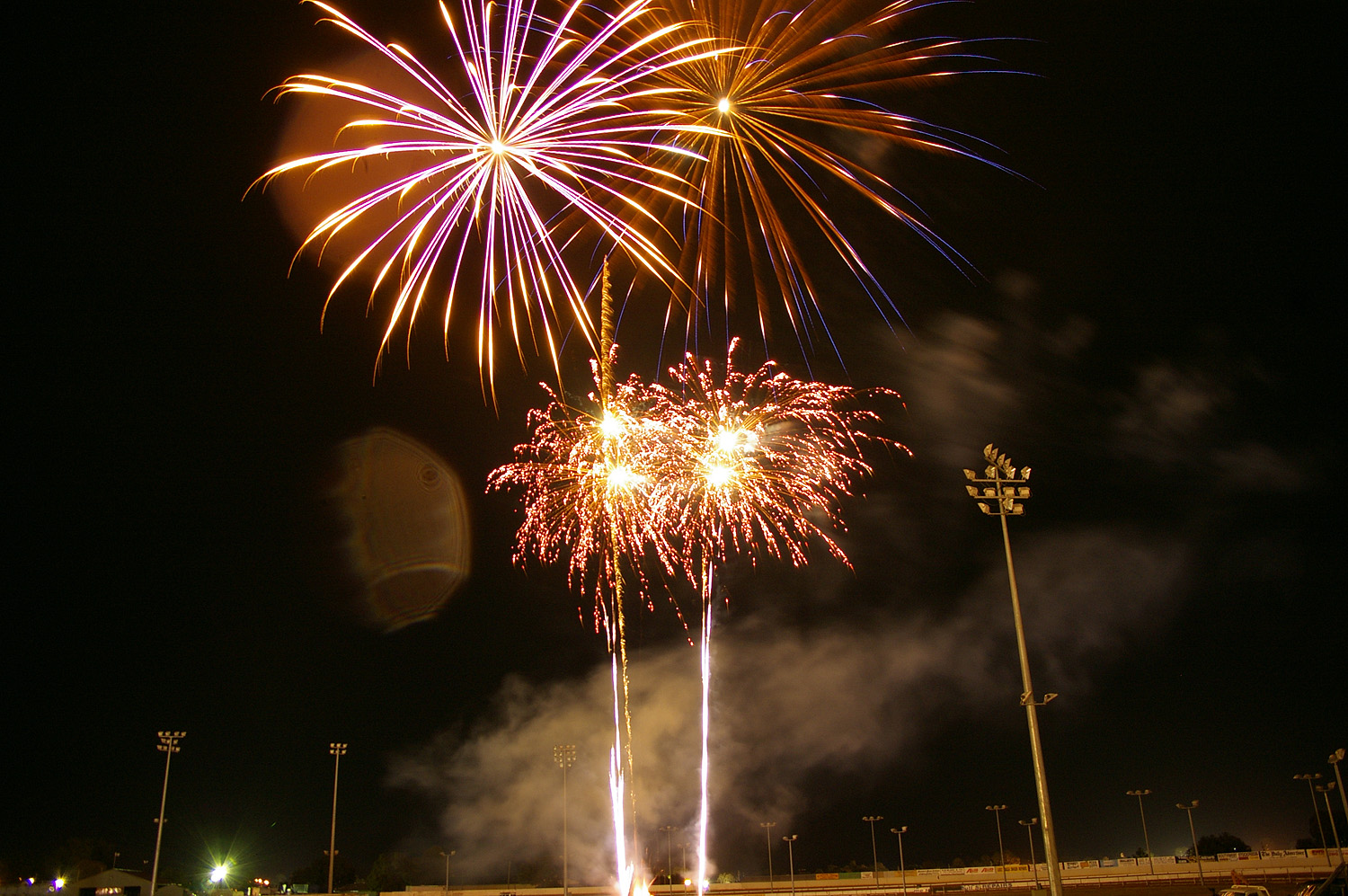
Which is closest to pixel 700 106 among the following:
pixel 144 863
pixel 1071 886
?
pixel 1071 886

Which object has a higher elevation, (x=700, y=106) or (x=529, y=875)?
(x=700, y=106)

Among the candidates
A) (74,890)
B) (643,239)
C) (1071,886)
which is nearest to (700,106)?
(643,239)

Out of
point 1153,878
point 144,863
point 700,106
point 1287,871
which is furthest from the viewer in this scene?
point 144,863

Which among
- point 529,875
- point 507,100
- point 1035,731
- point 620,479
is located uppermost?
point 507,100

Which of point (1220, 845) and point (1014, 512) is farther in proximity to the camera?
point (1220, 845)

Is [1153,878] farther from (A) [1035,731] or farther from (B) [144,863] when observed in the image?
(B) [144,863]

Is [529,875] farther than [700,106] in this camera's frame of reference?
Yes

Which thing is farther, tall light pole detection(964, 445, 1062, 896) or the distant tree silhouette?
the distant tree silhouette

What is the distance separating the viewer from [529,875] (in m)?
107

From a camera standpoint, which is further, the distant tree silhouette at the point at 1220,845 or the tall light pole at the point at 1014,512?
the distant tree silhouette at the point at 1220,845

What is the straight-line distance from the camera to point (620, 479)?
67.5 feet

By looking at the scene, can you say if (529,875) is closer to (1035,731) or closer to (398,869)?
(398,869)

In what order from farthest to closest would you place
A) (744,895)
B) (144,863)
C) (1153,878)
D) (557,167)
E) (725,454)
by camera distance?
(144,863) < (744,895) < (1153,878) < (725,454) < (557,167)

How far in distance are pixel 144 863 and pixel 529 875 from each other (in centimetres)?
5928
